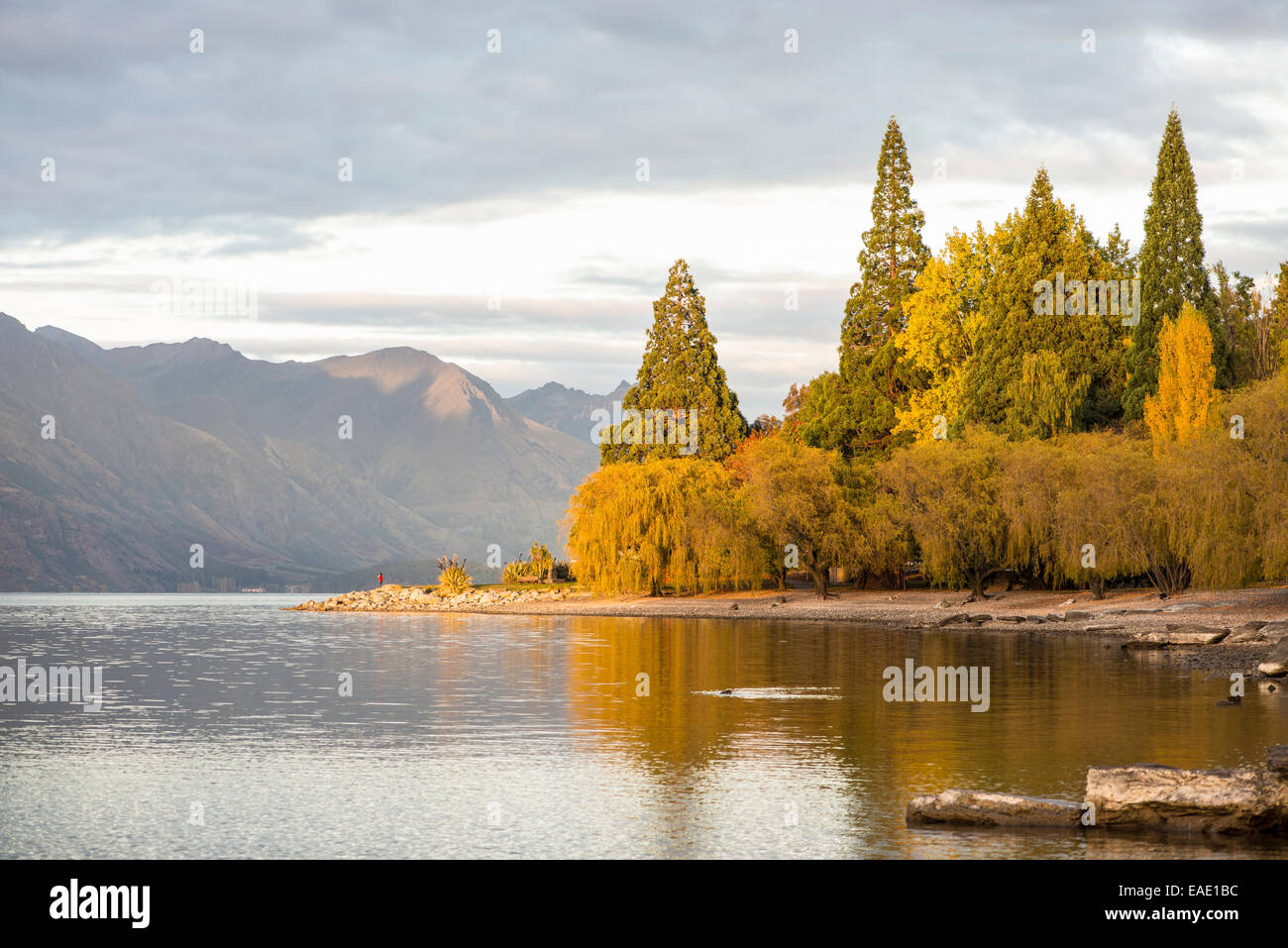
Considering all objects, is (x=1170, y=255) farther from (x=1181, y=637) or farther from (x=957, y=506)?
(x=1181, y=637)

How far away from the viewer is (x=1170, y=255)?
68625 mm

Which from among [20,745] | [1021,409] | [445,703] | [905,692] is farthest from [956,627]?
[20,745]

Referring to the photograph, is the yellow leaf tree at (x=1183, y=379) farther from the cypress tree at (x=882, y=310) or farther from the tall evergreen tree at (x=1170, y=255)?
the cypress tree at (x=882, y=310)

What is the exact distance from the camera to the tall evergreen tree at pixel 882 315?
254 feet

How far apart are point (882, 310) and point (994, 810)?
67.4 m

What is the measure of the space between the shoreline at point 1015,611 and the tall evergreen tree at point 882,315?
36.3 feet

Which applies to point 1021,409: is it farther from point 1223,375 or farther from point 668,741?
point 668,741

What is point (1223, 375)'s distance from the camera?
2559 inches

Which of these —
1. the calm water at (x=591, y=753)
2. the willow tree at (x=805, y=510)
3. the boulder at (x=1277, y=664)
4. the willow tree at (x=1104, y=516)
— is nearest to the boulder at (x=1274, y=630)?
the calm water at (x=591, y=753)

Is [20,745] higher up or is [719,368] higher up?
[719,368]

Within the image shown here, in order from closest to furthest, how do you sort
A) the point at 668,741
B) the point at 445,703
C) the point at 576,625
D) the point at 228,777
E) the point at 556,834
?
the point at 556,834 < the point at 228,777 < the point at 668,741 < the point at 445,703 < the point at 576,625

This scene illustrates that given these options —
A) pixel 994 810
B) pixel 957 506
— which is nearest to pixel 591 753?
pixel 994 810

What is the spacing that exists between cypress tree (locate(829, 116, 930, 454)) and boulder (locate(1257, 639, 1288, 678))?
44.8 meters

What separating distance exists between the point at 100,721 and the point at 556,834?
14.9m
